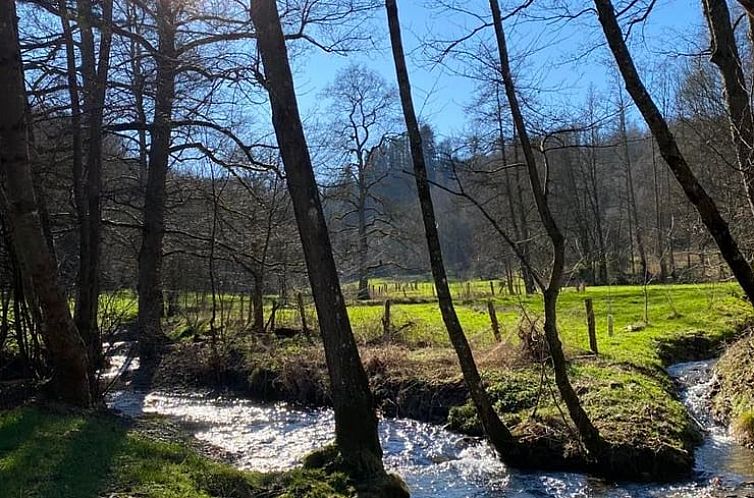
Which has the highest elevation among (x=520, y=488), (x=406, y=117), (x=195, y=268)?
(x=406, y=117)

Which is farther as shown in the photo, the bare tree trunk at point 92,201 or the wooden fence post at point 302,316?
the wooden fence post at point 302,316

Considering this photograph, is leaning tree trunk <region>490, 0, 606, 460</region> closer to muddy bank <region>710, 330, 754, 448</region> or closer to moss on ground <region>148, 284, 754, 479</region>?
moss on ground <region>148, 284, 754, 479</region>

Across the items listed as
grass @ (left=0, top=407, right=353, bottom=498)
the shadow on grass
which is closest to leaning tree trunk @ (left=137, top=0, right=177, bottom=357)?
the shadow on grass

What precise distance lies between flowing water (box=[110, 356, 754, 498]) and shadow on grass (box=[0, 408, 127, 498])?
7.49 ft

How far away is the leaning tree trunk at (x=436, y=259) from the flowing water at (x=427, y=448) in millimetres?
516

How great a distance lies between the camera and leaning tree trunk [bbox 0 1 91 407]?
803cm

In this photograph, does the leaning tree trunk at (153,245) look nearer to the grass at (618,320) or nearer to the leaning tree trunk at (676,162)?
the grass at (618,320)

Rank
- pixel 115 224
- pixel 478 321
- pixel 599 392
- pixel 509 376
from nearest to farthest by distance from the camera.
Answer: pixel 599 392 → pixel 509 376 → pixel 115 224 → pixel 478 321

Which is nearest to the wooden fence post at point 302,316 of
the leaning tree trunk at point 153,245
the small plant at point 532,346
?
the leaning tree trunk at point 153,245

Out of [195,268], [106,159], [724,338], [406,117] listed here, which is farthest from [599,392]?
[195,268]

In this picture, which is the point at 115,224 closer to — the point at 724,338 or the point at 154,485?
the point at 154,485

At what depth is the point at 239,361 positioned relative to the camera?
53.3ft

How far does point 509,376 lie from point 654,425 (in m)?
3.24

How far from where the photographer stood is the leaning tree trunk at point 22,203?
8.03 meters
